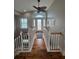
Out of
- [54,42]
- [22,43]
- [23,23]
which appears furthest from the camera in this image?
[23,23]

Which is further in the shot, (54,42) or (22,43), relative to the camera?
(54,42)

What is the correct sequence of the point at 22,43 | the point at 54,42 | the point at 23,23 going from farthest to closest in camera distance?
the point at 23,23 → the point at 54,42 → the point at 22,43

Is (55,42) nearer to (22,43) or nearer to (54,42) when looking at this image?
(54,42)

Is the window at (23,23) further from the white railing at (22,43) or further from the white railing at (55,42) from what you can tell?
the white railing at (55,42)

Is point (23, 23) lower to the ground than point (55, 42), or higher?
higher

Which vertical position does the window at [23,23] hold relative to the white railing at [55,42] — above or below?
above

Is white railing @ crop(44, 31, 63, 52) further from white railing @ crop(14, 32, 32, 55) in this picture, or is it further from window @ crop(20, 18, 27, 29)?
window @ crop(20, 18, 27, 29)

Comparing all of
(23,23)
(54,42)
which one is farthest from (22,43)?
(23,23)

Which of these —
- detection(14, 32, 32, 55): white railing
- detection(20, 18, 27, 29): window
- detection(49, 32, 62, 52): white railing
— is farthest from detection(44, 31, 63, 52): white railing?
detection(20, 18, 27, 29): window

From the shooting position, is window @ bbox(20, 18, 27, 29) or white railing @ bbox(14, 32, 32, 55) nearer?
white railing @ bbox(14, 32, 32, 55)

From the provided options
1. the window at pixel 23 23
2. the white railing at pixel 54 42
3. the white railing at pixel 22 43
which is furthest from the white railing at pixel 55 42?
the window at pixel 23 23
